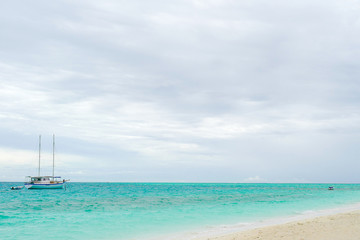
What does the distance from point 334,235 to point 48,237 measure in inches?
587

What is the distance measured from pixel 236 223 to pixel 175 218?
5.10 meters

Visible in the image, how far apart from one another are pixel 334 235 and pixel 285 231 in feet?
8.57

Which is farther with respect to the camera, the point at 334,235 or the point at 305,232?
the point at 305,232

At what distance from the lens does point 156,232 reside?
20.5 meters

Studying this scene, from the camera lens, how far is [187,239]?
58.1ft

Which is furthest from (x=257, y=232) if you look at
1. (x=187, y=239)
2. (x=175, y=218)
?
(x=175, y=218)

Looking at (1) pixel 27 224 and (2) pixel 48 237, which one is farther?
(1) pixel 27 224

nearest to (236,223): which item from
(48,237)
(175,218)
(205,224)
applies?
(205,224)

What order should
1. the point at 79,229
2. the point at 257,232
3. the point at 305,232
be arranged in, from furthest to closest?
the point at 79,229
the point at 257,232
the point at 305,232

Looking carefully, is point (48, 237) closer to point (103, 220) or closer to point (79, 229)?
point (79, 229)

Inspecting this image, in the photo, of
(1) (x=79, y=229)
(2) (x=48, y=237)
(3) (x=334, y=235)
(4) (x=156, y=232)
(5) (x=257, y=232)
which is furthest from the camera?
(1) (x=79, y=229)

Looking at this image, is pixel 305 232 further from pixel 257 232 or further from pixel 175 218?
pixel 175 218

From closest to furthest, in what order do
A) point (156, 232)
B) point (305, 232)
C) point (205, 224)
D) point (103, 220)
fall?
1. point (305, 232)
2. point (156, 232)
3. point (205, 224)
4. point (103, 220)

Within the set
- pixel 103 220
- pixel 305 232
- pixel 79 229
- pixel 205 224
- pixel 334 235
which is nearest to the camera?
pixel 334 235
